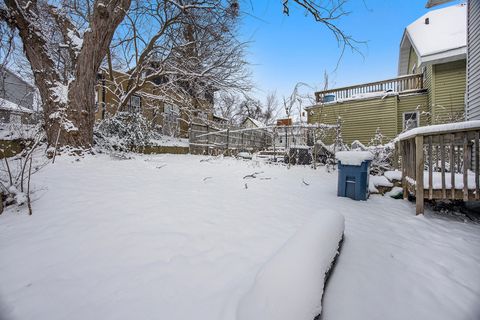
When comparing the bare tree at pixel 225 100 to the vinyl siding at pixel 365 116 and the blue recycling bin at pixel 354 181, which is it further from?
the blue recycling bin at pixel 354 181

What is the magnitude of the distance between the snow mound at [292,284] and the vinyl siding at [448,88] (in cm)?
1120

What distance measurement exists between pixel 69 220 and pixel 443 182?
4551 mm

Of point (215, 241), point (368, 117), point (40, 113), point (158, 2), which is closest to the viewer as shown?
point (215, 241)

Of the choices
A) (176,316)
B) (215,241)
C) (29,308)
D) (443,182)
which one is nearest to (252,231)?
(215,241)

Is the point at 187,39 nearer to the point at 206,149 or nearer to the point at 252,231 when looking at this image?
the point at 206,149

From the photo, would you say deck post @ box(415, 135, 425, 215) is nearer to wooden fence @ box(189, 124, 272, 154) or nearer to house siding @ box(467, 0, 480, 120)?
house siding @ box(467, 0, 480, 120)

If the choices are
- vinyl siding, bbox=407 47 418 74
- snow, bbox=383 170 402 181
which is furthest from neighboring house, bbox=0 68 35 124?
vinyl siding, bbox=407 47 418 74

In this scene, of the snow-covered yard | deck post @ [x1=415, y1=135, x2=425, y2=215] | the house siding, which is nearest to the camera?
the snow-covered yard

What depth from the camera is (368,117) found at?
1210 cm

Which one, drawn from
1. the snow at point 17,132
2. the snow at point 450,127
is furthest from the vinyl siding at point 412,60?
the snow at point 17,132

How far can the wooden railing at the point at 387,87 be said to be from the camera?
457 inches

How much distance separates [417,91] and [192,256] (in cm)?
1421

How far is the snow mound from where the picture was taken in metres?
0.93

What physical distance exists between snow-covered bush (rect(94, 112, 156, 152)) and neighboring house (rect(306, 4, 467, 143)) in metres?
6.44
